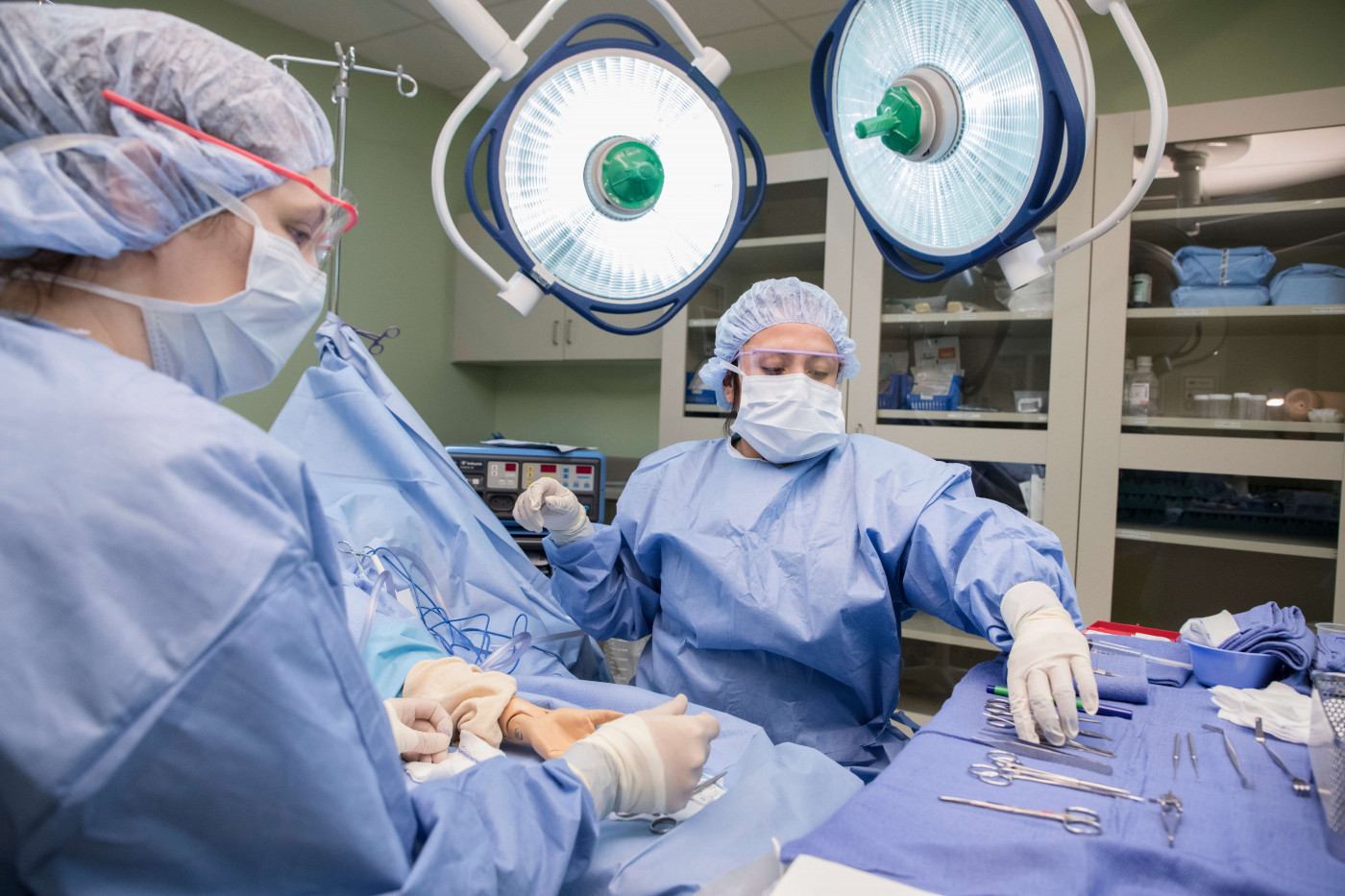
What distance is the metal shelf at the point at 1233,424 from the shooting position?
1913 mm

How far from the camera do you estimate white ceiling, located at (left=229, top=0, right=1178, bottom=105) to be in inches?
96.7

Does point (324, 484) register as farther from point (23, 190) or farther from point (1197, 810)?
point (1197, 810)

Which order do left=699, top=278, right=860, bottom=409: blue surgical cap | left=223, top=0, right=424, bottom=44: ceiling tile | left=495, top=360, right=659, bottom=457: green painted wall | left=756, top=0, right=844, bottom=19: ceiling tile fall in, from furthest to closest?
1. left=495, top=360, right=659, bottom=457: green painted wall
2. left=223, top=0, right=424, bottom=44: ceiling tile
3. left=756, top=0, right=844, bottom=19: ceiling tile
4. left=699, top=278, right=860, bottom=409: blue surgical cap

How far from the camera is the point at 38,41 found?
1.86ft

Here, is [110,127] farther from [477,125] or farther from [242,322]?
[477,125]

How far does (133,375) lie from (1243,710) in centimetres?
110

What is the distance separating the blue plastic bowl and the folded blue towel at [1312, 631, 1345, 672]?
0.14ft

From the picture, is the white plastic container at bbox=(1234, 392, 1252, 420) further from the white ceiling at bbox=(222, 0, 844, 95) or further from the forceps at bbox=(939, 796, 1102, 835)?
the forceps at bbox=(939, 796, 1102, 835)

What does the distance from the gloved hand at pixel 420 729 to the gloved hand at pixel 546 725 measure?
7cm

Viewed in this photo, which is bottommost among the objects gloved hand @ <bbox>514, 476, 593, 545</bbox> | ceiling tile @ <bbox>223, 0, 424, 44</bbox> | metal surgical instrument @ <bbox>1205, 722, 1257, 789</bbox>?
metal surgical instrument @ <bbox>1205, 722, 1257, 789</bbox>

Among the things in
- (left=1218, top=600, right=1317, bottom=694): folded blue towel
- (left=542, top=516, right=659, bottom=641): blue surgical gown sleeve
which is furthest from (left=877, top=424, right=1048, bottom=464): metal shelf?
(left=1218, top=600, right=1317, bottom=694): folded blue towel

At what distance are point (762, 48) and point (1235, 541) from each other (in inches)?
82.2

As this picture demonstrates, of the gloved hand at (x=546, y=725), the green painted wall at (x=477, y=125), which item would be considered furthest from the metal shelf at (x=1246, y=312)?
the gloved hand at (x=546, y=725)

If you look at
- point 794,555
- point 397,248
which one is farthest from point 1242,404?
point 397,248
